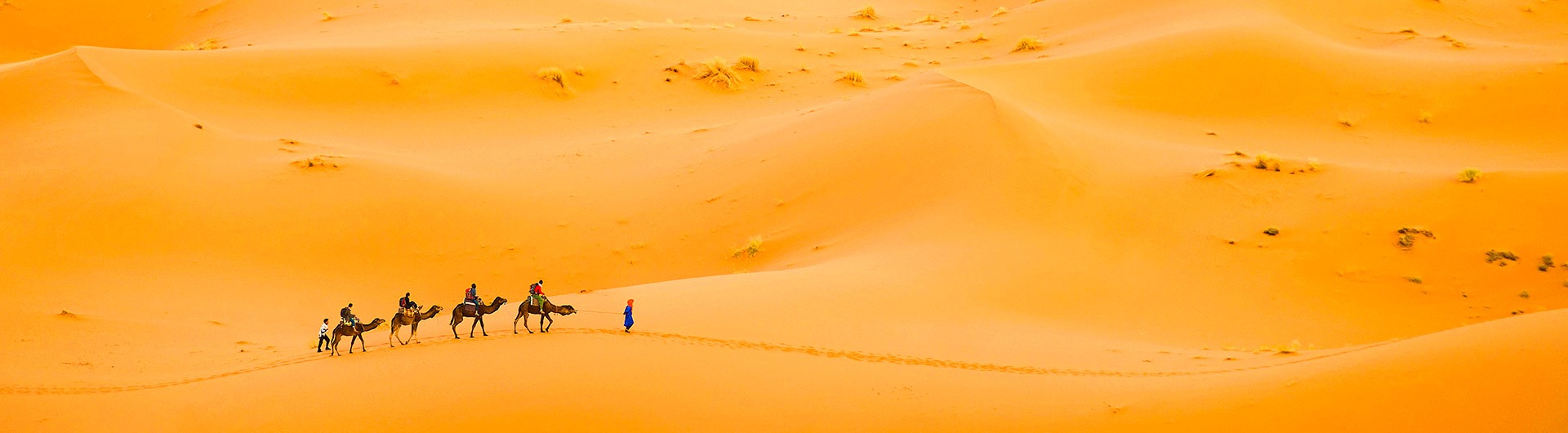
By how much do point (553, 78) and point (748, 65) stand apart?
166 inches

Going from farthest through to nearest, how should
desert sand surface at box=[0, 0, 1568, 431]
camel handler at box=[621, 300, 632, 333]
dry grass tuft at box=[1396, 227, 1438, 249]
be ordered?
1. dry grass tuft at box=[1396, 227, 1438, 249]
2. camel handler at box=[621, 300, 632, 333]
3. desert sand surface at box=[0, 0, 1568, 431]

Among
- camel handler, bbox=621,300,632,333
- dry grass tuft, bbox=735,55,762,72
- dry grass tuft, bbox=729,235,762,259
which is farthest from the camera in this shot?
dry grass tuft, bbox=735,55,762,72

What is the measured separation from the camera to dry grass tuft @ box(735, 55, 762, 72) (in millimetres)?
23031

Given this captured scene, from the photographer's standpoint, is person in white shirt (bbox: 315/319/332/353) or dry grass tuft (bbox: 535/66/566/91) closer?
person in white shirt (bbox: 315/319/332/353)

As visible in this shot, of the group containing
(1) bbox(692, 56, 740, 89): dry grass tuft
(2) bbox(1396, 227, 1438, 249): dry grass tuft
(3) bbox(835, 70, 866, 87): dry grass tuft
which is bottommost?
→ (2) bbox(1396, 227, 1438, 249): dry grass tuft

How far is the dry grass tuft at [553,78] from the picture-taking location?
22.3 metres

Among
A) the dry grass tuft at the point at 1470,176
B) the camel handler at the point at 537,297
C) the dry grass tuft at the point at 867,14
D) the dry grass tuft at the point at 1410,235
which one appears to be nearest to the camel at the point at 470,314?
the camel handler at the point at 537,297

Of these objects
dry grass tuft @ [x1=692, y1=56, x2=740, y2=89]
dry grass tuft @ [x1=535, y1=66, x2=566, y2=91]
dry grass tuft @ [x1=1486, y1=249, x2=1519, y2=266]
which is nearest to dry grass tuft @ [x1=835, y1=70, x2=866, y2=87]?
dry grass tuft @ [x1=692, y1=56, x2=740, y2=89]

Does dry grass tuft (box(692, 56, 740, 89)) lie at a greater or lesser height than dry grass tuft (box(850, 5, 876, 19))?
lesser

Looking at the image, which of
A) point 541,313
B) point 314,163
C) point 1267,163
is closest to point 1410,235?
point 1267,163

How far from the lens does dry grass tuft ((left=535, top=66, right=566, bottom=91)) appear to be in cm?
2228

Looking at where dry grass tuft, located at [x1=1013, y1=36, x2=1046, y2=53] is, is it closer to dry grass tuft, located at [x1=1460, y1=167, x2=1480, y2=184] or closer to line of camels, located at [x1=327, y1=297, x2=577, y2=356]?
dry grass tuft, located at [x1=1460, y1=167, x2=1480, y2=184]

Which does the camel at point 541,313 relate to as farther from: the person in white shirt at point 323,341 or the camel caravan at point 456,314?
the person in white shirt at point 323,341

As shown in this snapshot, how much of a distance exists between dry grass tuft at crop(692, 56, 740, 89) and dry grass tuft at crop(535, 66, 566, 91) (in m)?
2.80
